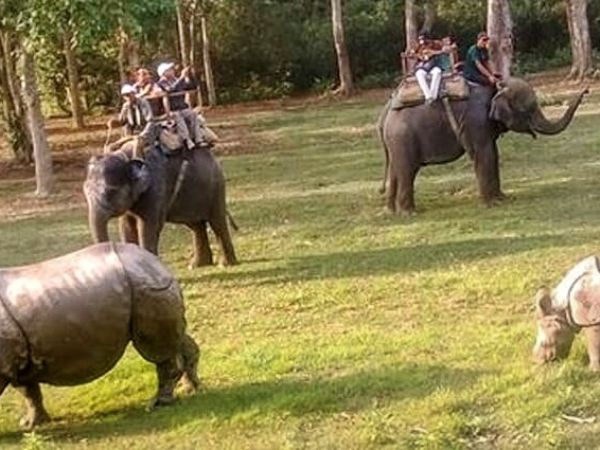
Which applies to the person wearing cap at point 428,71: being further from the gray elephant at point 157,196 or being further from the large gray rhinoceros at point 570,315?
the large gray rhinoceros at point 570,315

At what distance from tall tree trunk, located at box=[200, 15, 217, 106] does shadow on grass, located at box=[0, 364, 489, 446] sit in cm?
2735

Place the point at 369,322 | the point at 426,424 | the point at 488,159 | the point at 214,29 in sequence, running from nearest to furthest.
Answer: the point at 426,424
the point at 369,322
the point at 488,159
the point at 214,29

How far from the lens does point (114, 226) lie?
15.1 meters

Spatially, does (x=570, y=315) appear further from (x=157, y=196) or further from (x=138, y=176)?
(x=157, y=196)

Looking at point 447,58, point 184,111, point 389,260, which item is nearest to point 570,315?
point 389,260

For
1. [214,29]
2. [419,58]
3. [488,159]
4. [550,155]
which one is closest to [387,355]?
[488,159]

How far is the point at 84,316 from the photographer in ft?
23.7

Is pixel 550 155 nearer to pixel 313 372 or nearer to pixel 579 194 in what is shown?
pixel 579 194

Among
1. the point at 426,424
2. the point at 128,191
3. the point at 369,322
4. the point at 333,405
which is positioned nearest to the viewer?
the point at 426,424

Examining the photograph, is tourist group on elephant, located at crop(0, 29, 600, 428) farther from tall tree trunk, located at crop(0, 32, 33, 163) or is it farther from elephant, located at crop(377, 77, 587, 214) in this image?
tall tree trunk, located at crop(0, 32, 33, 163)

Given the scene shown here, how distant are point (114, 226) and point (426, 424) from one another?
8700 millimetres

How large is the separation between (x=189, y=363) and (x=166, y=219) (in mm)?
4587

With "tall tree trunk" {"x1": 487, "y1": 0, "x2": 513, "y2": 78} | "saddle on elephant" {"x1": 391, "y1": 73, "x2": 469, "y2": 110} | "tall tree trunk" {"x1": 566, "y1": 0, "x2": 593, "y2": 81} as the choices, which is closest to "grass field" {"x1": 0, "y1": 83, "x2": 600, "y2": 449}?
"saddle on elephant" {"x1": 391, "y1": 73, "x2": 469, "y2": 110}

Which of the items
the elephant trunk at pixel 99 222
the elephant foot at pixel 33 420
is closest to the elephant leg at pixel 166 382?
the elephant foot at pixel 33 420
